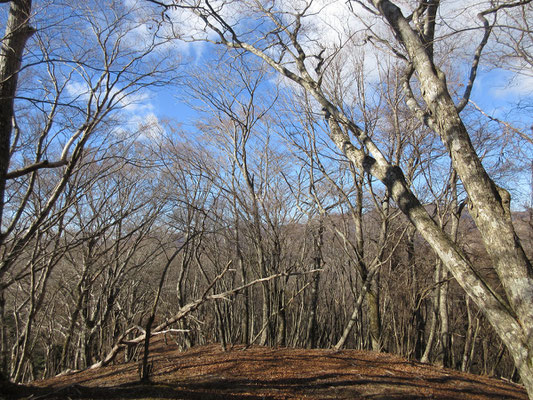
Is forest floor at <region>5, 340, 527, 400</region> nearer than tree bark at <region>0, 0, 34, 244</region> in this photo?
No

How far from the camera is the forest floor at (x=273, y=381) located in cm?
355

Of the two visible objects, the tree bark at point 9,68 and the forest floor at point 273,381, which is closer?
the tree bark at point 9,68

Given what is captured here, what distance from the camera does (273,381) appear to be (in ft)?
14.5

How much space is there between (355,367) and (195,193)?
660 centimetres

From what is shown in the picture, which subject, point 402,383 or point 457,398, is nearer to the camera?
point 457,398

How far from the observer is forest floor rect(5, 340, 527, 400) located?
3553 millimetres

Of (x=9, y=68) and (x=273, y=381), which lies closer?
(x=9, y=68)

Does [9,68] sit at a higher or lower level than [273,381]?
higher

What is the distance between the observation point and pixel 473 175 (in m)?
3.16

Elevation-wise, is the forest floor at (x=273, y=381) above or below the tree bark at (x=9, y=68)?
below

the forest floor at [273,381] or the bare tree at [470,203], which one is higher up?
the bare tree at [470,203]

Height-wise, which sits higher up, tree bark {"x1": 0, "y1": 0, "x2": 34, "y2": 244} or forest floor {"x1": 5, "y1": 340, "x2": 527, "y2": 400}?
tree bark {"x1": 0, "y1": 0, "x2": 34, "y2": 244}

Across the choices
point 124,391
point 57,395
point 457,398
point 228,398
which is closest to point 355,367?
point 457,398

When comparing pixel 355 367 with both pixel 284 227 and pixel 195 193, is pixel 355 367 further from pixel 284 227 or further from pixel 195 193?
pixel 195 193
